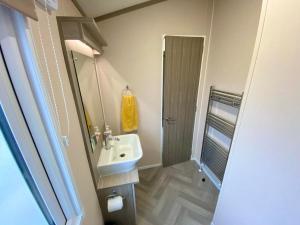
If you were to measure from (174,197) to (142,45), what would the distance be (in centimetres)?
218

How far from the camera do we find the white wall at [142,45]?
1.85 meters

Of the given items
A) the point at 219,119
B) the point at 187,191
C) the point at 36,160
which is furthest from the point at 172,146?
the point at 36,160

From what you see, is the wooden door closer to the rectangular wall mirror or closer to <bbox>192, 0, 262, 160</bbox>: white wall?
<bbox>192, 0, 262, 160</bbox>: white wall

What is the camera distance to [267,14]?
84cm

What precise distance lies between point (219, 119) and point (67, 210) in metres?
1.90

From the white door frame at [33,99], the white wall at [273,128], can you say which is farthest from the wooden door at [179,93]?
the white door frame at [33,99]

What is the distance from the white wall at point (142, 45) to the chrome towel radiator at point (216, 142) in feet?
2.69

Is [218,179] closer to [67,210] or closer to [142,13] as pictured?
[67,210]

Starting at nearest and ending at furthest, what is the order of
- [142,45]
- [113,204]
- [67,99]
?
[67,99]
[113,204]
[142,45]

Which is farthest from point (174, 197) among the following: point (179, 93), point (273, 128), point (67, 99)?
point (67, 99)

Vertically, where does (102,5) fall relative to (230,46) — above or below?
above

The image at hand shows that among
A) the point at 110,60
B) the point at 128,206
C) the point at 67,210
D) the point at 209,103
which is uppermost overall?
the point at 110,60

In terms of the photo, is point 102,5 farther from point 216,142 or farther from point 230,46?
point 216,142

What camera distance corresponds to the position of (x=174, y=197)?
2004mm
